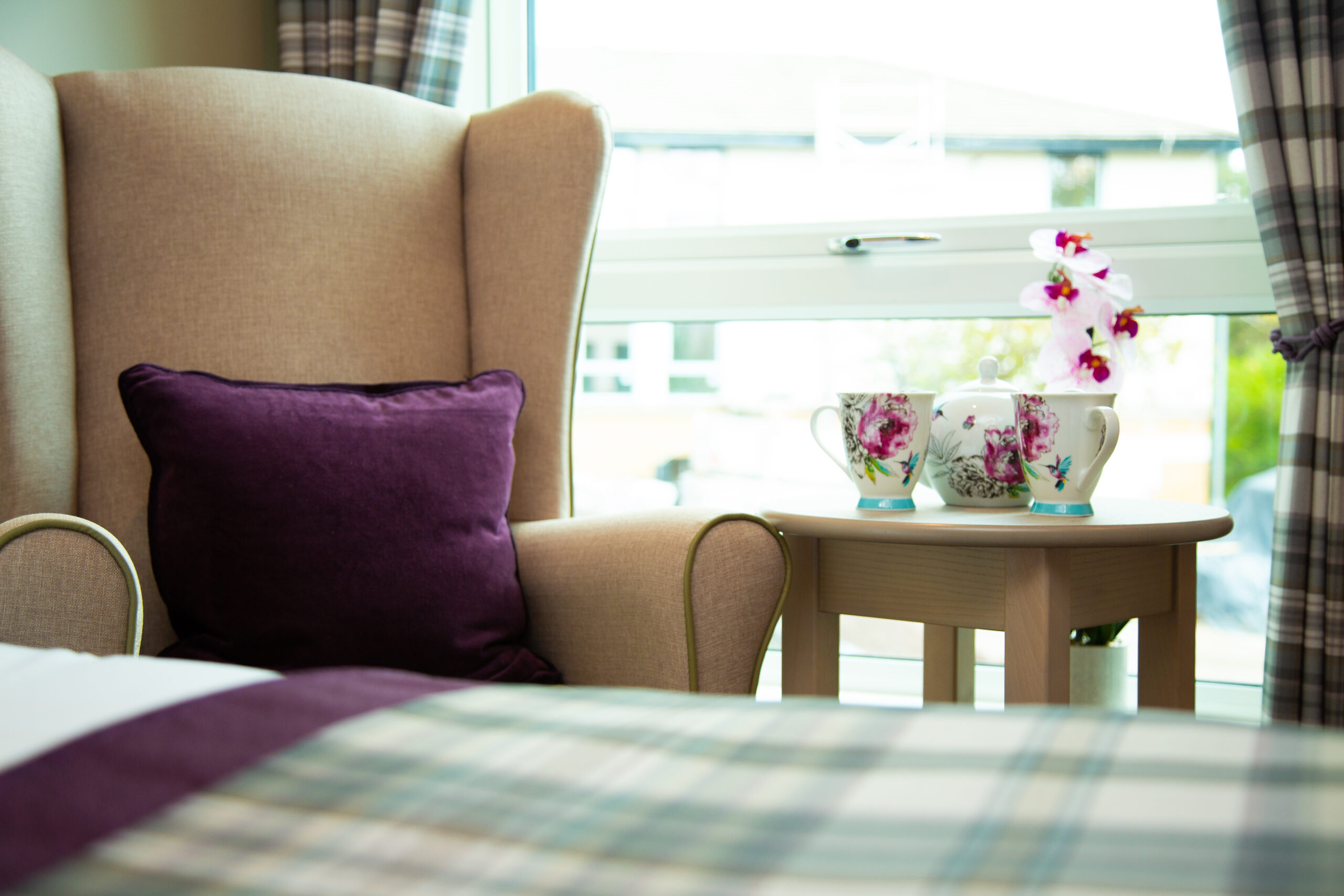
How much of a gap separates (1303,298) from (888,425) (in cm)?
75

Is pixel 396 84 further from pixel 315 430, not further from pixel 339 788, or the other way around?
pixel 339 788

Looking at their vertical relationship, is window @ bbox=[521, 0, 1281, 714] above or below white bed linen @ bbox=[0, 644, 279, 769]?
above

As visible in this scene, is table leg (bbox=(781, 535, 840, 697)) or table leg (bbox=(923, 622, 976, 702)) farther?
table leg (bbox=(923, 622, 976, 702))

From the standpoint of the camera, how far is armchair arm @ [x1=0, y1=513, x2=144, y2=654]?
2.82 feet

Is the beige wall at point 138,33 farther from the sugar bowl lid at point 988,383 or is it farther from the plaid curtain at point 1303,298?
the plaid curtain at point 1303,298

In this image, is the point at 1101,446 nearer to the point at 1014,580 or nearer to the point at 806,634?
the point at 1014,580

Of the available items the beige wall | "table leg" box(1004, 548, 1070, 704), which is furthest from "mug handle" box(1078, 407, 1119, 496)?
the beige wall

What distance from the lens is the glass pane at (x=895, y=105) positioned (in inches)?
66.1

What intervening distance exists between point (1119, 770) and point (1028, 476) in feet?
2.66

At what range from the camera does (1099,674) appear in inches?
51.8

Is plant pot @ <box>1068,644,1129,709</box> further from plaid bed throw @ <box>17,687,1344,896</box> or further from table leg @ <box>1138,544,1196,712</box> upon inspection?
plaid bed throw @ <box>17,687,1344,896</box>

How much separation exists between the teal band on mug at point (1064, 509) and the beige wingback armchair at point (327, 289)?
301mm

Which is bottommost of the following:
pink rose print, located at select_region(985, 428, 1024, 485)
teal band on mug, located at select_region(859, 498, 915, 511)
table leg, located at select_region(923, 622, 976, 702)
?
table leg, located at select_region(923, 622, 976, 702)

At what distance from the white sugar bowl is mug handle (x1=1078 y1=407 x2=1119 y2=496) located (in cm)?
9
